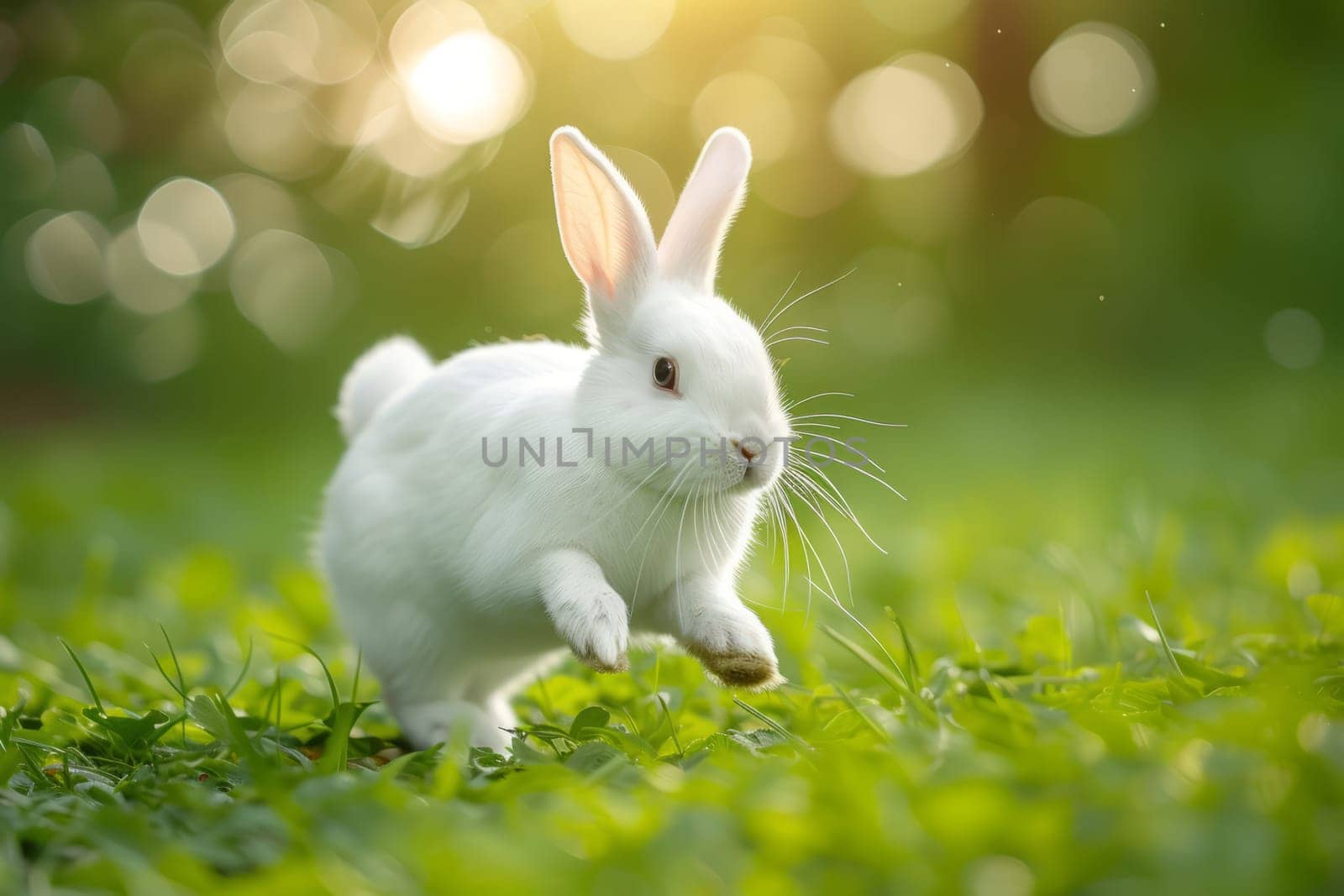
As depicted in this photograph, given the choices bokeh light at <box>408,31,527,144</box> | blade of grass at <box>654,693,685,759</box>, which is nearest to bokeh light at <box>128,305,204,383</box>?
bokeh light at <box>408,31,527,144</box>

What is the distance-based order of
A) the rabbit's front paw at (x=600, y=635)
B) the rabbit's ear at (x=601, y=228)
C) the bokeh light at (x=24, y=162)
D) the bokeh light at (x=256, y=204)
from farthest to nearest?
the bokeh light at (x=256, y=204)
the bokeh light at (x=24, y=162)
the rabbit's ear at (x=601, y=228)
the rabbit's front paw at (x=600, y=635)

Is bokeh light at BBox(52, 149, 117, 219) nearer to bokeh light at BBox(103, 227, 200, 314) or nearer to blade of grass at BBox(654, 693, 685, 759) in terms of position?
bokeh light at BBox(103, 227, 200, 314)

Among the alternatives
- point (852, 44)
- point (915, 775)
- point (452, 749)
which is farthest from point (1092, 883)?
point (852, 44)

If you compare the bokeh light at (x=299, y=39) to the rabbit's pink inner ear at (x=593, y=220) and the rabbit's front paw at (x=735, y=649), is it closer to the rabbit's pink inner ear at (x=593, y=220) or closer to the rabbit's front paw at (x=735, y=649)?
the rabbit's pink inner ear at (x=593, y=220)

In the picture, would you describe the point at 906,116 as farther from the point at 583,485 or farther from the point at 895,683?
the point at 895,683

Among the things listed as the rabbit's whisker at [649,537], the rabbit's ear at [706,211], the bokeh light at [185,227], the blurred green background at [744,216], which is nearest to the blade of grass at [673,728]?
the rabbit's whisker at [649,537]
